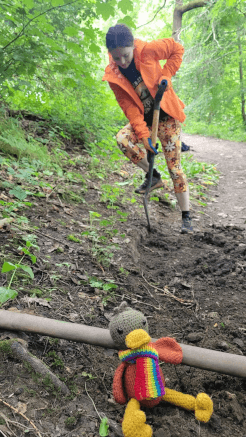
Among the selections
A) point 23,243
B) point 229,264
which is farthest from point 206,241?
point 23,243

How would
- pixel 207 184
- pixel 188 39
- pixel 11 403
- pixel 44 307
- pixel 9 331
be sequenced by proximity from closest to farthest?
1. pixel 11 403
2. pixel 9 331
3. pixel 44 307
4. pixel 207 184
5. pixel 188 39

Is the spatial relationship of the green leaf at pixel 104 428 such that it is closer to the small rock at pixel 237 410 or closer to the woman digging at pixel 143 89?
the small rock at pixel 237 410

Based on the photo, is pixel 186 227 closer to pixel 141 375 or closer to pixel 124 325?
pixel 124 325

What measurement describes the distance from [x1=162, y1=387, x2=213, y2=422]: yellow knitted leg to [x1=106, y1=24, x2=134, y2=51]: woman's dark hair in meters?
2.94

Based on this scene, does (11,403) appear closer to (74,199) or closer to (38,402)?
(38,402)

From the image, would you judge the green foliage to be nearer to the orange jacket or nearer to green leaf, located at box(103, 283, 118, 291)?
the orange jacket

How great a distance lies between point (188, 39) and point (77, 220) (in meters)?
14.6

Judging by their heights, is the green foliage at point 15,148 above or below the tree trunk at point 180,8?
below

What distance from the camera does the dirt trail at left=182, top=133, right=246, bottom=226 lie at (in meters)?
5.02

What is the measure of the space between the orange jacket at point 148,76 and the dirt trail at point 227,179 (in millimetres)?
2109

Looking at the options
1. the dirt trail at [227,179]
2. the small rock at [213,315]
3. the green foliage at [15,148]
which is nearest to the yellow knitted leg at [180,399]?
the small rock at [213,315]

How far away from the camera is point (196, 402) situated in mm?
1181

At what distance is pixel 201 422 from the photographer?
121cm

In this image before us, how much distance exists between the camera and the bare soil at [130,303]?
1.16m
